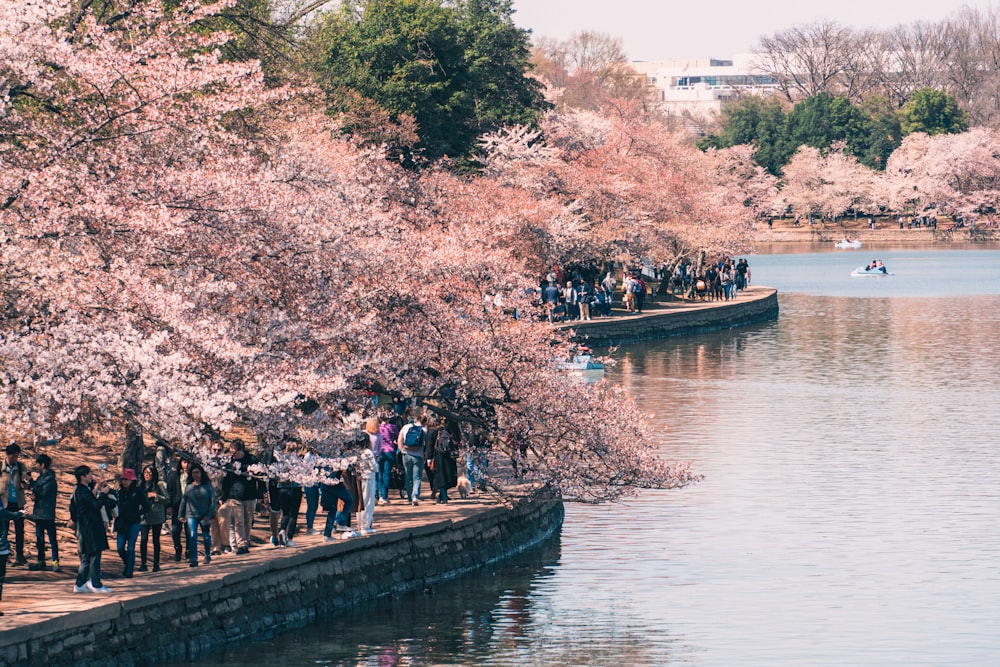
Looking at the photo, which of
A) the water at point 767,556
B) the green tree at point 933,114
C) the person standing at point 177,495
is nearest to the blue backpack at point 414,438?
the water at point 767,556

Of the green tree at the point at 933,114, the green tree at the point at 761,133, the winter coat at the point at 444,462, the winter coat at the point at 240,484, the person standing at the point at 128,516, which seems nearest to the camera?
the person standing at the point at 128,516

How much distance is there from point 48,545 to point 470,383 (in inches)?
324

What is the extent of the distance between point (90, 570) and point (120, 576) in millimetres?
1252

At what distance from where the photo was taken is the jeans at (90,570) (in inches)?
762

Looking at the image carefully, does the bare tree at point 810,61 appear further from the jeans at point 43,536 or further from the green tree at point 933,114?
the jeans at point 43,536

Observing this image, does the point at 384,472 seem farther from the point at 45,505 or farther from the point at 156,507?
the point at 45,505

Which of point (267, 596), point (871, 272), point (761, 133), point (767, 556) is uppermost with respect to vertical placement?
point (761, 133)

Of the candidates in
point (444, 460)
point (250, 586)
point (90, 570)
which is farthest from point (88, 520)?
point (444, 460)

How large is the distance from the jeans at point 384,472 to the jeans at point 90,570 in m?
7.70

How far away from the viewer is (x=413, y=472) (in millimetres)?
26906

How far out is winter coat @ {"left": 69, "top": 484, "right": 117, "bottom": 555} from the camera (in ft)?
62.5

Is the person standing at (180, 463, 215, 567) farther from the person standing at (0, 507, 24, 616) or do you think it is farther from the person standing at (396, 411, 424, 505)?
the person standing at (396, 411, 424, 505)

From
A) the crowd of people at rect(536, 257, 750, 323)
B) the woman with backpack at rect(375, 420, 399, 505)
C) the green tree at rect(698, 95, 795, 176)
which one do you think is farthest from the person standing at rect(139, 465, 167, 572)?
the green tree at rect(698, 95, 795, 176)

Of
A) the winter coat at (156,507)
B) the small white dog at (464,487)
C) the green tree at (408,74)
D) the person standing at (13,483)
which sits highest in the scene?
the green tree at (408,74)
